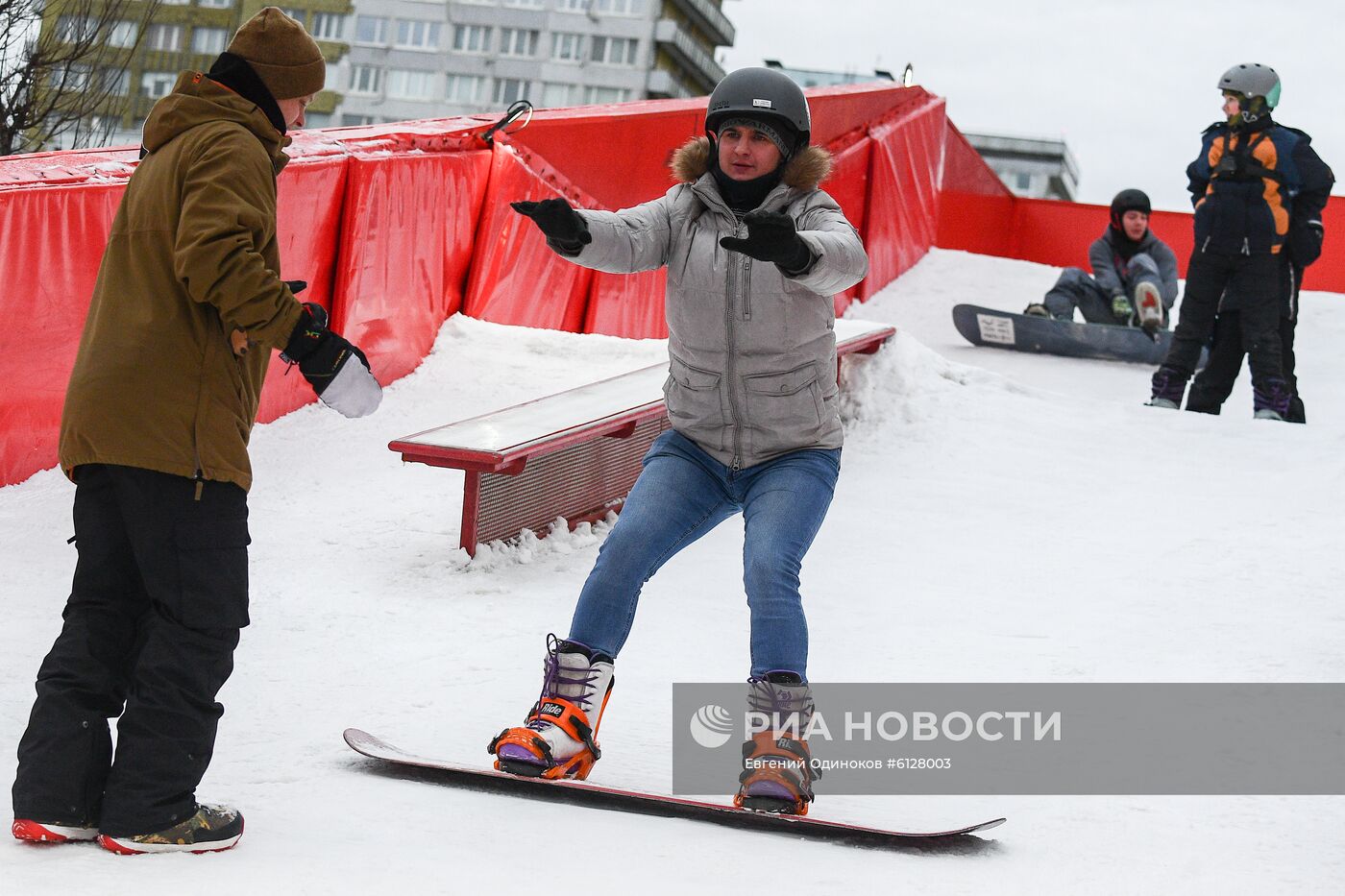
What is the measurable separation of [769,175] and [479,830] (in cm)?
166

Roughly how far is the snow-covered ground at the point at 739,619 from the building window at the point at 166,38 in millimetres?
69195

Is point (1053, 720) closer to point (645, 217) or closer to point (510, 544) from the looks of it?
point (645, 217)

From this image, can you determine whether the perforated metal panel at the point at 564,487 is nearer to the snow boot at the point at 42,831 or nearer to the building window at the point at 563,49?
the snow boot at the point at 42,831

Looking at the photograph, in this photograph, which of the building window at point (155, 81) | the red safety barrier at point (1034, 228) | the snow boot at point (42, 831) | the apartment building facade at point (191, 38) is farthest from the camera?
the building window at point (155, 81)

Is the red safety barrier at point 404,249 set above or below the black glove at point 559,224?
above

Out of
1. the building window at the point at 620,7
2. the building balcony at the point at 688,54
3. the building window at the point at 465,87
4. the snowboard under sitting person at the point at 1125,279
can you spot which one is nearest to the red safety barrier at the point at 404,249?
the snowboard under sitting person at the point at 1125,279

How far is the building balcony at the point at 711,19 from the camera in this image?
7769 cm

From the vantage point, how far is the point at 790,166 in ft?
11.6

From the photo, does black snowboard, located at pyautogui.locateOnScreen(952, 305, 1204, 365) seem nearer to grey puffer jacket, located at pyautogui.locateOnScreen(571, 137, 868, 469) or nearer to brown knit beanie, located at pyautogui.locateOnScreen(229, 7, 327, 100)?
grey puffer jacket, located at pyautogui.locateOnScreen(571, 137, 868, 469)

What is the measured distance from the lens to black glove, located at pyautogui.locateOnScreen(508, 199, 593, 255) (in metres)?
3.21

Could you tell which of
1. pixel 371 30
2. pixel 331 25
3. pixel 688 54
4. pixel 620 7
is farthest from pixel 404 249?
pixel 331 25

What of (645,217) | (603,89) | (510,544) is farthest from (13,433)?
(603,89)

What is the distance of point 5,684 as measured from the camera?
12.5 ft

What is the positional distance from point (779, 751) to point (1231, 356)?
670 centimetres
